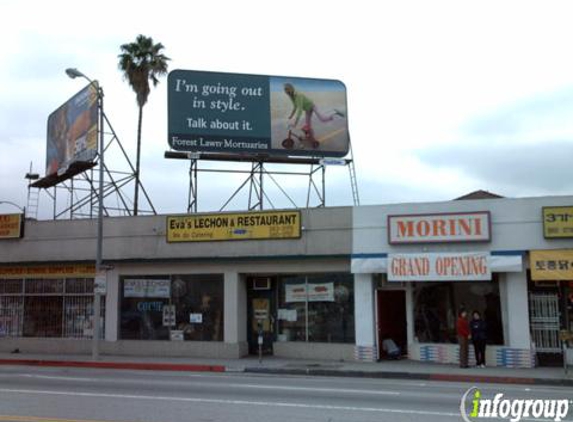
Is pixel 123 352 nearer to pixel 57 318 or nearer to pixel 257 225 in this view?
pixel 57 318

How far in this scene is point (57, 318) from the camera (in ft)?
81.4

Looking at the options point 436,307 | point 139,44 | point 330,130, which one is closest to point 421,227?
point 436,307

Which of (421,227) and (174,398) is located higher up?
(421,227)

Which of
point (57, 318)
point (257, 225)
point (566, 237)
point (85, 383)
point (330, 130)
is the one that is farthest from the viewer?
point (330, 130)

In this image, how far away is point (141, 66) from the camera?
4219 cm

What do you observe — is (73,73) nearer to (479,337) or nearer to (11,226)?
(11,226)

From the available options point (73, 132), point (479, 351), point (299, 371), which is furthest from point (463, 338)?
point (73, 132)

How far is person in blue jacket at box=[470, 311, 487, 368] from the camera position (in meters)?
19.3

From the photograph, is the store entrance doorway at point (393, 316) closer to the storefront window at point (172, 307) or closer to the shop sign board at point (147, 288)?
the storefront window at point (172, 307)

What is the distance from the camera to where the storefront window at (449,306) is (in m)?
20.3

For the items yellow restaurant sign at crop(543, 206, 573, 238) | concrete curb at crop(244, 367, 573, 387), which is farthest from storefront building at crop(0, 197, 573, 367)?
concrete curb at crop(244, 367, 573, 387)

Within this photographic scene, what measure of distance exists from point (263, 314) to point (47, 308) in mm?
8306

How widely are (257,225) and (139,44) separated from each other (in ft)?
79.6

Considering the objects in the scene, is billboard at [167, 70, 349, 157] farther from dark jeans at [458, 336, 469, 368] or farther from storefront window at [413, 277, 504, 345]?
dark jeans at [458, 336, 469, 368]
